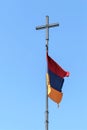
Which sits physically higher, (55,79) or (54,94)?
(55,79)

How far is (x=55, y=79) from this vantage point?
2009cm

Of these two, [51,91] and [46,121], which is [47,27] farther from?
[46,121]

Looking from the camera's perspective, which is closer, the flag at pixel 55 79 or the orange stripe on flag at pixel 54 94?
the orange stripe on flag at pixel 54 94

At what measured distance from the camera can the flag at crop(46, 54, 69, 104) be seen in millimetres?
19336

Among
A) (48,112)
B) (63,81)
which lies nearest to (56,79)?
(63,81)

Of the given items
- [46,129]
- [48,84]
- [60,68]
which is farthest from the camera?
[60,68]

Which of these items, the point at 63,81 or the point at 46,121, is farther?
the point at 63,81

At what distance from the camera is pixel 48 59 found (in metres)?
20.0

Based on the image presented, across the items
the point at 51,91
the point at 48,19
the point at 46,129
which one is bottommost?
the point at 46,129

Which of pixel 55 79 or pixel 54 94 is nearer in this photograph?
pixel 54 94

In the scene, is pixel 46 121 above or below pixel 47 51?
below

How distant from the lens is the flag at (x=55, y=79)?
19.3 meters

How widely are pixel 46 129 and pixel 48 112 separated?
78 cm

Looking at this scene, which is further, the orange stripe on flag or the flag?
the flag
